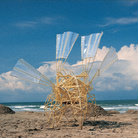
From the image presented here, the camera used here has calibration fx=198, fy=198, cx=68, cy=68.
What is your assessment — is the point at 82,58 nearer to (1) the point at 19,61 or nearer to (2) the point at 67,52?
(2) the point at 67,52

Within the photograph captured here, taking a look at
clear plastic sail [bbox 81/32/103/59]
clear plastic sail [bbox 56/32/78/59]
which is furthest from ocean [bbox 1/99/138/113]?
clear plastic sail [bbox 56/32/78/59]

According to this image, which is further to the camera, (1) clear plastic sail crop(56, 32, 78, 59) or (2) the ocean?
(2) the ocean

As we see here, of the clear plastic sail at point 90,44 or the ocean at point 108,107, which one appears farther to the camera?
the ocean at point 108,107

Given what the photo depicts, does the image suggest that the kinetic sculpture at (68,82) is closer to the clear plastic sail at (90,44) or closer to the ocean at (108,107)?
the clear plastic sail at (90,44)

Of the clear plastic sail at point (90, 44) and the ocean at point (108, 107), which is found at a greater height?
the clear plastic sail at point (90, 44)

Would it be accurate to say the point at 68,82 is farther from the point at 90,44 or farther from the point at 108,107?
the point at 108,107

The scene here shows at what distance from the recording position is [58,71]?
22.1 ft

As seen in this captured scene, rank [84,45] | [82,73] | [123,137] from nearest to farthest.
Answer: [123,137] < [82,73] < [84,45]

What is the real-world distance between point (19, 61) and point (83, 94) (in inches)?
92.8

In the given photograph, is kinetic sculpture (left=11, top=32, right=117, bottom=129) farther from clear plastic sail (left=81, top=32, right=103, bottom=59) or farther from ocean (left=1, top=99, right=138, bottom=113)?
ocean (left=1, top=99, right=138, bottom=113)

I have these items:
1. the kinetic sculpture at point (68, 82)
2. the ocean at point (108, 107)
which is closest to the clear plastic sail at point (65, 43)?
the kinetic sculpture at point (68, 82)

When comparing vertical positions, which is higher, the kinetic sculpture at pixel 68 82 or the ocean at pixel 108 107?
the kinetic sculpture at pixel 68 82

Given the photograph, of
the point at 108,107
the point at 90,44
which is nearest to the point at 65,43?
the point at 90,44

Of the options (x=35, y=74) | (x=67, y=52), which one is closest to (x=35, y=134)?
(x=35, y=74)
